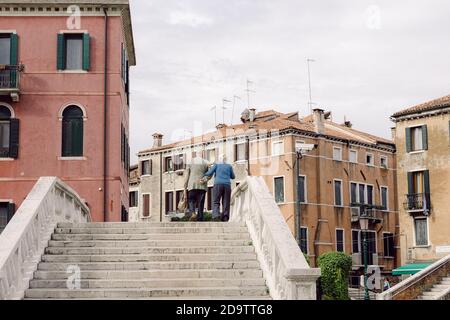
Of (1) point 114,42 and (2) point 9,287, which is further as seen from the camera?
(1) point 114,42

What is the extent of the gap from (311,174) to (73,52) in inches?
1034

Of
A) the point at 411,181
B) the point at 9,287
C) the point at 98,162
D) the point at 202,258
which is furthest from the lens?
the point at 411,181

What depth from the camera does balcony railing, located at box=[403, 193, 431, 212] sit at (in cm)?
4209

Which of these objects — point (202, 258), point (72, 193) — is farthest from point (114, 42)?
point (202, 258)

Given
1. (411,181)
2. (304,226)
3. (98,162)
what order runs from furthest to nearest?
(304,226) < (411,181) < (98,162)

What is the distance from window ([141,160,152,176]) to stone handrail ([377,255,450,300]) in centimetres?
3006

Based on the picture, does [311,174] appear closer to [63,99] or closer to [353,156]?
[353,156]

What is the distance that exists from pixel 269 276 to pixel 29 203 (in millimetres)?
4112

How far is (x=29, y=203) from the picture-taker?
12961 mm

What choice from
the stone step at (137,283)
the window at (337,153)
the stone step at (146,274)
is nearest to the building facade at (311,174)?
the window at (337,153)

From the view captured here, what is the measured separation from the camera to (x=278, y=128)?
164ft

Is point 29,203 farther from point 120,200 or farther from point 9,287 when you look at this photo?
point 120,200

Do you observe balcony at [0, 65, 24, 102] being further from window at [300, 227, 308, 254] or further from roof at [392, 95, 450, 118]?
window at [300, 227, 308, 254]

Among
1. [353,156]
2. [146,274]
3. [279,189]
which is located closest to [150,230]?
[146,274]
